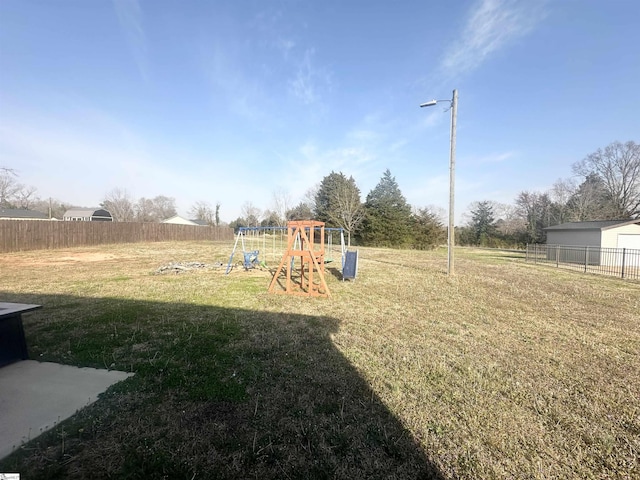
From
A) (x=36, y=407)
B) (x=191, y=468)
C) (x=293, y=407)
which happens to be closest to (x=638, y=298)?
(x=293, y=407)

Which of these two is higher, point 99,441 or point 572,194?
point 572,194

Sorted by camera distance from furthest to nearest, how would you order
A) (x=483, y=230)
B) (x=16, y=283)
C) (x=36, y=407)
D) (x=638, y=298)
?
1. (x=483, y=230)
2. (x=16, y=283)
3. (x=638, y=298)
4. (x=36, y=407)

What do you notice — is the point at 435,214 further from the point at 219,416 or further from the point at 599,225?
the point at 219,416

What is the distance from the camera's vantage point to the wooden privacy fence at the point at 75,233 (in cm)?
1687

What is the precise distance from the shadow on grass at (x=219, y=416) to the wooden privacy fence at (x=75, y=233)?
18.8 metres

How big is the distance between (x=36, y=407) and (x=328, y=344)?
9.48 feet

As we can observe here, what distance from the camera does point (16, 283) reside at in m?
7.94

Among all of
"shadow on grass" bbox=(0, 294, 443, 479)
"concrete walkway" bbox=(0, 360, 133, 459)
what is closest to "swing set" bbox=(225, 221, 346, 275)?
"shadow on grass" bbox=(0, 294, 443, 479)

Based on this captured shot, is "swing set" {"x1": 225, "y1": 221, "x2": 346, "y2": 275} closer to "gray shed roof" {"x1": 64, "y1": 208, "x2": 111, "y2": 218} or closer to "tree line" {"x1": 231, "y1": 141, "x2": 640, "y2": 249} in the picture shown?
"tree line" {"x1": 231, "y1": 141, "x2": 640, "y2": 249}

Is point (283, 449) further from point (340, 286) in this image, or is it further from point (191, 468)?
point (340, 286)

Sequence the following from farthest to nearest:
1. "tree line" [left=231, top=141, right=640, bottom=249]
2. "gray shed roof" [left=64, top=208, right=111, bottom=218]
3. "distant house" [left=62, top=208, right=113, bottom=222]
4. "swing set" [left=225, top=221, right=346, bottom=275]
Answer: "gray shed roof" [left=64, top=208, right=111, bottom=218] → "distant house" [left=62, top=208, right=113, bottom=222] → "tree line" [left=231, top=141, right=640, bottom=249] → "swing set" [left=225, top=221, right=346, bottom=275]

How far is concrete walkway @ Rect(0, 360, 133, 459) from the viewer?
2100 mm

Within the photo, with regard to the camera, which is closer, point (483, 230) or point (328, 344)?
point (328, 344)

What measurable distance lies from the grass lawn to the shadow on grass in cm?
1
